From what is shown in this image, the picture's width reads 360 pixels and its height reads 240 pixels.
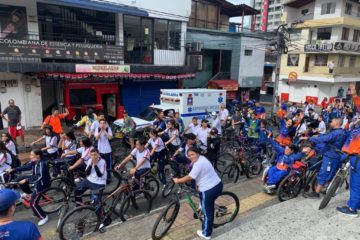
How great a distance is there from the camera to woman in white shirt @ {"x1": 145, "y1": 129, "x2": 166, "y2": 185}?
793 cm

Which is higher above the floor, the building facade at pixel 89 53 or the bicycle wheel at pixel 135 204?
the building facade at pixel 89 53

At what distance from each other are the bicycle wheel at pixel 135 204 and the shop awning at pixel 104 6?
35.7 feet

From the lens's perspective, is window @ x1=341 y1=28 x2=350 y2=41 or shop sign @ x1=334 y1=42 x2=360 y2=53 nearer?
shop sign @ x1=334 y1=42 x2=360 y2=53

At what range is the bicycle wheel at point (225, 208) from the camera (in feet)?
18.7

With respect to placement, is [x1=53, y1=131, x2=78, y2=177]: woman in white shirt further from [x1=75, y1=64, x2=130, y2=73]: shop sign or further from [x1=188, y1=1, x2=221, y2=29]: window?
[x1=188, y1=1, x2=221, y2=29]: window

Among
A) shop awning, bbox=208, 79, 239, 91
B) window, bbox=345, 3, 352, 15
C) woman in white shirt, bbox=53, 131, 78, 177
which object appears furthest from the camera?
window, bbox=345, 3, 352, 15

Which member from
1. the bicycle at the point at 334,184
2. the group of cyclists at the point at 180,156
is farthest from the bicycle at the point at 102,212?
the bicycle at the point at 334,184

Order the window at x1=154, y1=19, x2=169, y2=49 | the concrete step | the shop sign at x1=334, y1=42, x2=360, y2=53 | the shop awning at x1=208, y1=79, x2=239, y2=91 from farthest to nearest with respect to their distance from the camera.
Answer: the shop sign at x1=334, y1=42, x2=360, y2=53
the shop awning at x1=208, y1=79, x2=239, y2=91
the window at x1=154, y1=19, x2=169, y2=49
the concrete step

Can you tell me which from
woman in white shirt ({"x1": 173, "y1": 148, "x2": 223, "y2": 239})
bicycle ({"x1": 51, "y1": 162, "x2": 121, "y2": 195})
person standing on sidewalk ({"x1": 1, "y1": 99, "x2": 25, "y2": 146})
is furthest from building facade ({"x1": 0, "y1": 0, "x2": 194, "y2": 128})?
woman in white shirt ({"x1": 173, "y1": 148, "x2": 223, "y2": 239})

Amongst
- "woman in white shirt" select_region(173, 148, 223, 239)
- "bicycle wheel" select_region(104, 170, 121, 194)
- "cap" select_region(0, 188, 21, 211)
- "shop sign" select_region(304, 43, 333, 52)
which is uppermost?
"shop sign" select_region(304, 43, 333, 52)

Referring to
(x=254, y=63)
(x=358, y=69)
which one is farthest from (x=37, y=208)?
(x=358, y=69)

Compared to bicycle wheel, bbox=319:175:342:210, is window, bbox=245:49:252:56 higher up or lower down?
higher up

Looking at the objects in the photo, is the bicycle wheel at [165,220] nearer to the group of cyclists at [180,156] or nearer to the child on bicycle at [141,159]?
the group of cyclists at [180,156]

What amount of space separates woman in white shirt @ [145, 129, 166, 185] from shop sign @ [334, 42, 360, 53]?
29.0m
